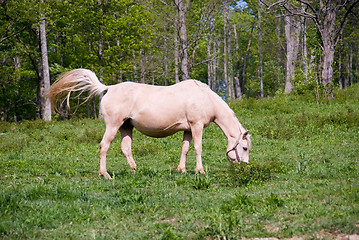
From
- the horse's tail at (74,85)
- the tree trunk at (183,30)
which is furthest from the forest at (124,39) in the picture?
the horse's tail at (74,85)

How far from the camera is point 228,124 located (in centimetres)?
1038

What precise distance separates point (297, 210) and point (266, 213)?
0.50 m

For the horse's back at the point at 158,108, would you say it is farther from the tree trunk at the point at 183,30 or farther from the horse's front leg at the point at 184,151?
the tree trunk at the point at 183,30

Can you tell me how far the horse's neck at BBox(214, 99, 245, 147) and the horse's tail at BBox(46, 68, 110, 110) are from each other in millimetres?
3070

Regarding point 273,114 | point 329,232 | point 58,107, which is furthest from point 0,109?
point 329,232

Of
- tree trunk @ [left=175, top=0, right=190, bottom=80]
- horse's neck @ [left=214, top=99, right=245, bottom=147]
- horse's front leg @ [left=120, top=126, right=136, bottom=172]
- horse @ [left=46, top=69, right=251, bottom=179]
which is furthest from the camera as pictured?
tree trunk @ [left=175, top=0, right=190, bottom=80]

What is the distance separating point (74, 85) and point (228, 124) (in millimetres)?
4206

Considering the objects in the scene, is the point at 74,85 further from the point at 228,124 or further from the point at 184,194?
the point at 184,194

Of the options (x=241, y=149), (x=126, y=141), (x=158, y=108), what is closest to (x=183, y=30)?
(x=126, y=141)

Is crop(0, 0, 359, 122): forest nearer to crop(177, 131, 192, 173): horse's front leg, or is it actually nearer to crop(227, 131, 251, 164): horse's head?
crop(177, 131, 192, 173): horse's front leg

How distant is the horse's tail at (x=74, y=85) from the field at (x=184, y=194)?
6.87ft

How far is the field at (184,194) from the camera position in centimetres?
559

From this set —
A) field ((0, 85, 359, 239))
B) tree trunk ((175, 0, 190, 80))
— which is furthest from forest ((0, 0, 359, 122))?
field ((0, 85, 359, 239))

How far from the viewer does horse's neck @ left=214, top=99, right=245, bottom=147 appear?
10312 millimetres
